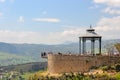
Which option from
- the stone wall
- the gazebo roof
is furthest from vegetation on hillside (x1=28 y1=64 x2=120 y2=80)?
the gazebo roof

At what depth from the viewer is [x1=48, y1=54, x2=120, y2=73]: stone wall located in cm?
7338

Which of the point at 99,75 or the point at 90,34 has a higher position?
the point at 90,34

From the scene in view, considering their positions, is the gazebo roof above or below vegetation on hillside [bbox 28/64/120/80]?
above

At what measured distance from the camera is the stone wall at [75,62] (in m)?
73.4

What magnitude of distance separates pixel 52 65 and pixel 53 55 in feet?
7.15

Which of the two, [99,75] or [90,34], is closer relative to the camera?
[99,75]

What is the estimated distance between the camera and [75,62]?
2990 inches

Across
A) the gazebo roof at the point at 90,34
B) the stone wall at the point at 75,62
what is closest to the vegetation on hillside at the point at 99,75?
the stone wall at the point at 75,62

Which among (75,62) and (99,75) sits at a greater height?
(75,62)

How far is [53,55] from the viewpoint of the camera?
79.1 m

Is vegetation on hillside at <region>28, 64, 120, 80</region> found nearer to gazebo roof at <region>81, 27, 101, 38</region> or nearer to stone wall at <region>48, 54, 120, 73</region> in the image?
stone wall at <region>48, 54, 120, 73</region>

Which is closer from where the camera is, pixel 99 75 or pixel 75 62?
pixel 99 75

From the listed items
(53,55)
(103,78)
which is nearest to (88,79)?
(103,78)

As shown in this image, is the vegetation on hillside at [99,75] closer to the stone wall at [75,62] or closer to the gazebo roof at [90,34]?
the stone wall at [75,62]
